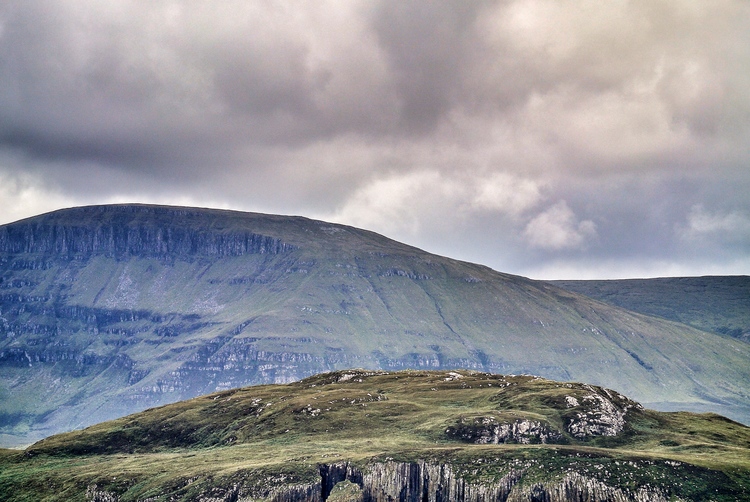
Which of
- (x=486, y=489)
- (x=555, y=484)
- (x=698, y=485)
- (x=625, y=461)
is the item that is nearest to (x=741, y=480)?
(x=698, y=485)

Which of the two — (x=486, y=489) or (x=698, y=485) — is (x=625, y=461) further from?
(x=486, y=489)

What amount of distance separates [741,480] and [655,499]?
1851 cm

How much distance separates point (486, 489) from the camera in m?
200

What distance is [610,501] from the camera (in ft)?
621

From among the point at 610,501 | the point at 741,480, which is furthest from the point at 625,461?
the point at 741,480

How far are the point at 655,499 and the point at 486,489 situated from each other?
3609 centimetres

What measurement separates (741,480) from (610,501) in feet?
90.5

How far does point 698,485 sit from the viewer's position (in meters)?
188

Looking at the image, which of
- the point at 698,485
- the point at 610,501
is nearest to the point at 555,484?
the point at 610,501

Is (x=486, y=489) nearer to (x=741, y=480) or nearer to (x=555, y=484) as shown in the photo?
(x=555, y=484)

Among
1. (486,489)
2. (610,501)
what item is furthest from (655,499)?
(486,489)

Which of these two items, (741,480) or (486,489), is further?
(486,489)

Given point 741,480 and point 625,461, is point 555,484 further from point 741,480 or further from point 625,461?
point 741,480

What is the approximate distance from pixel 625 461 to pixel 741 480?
78.1 ft
